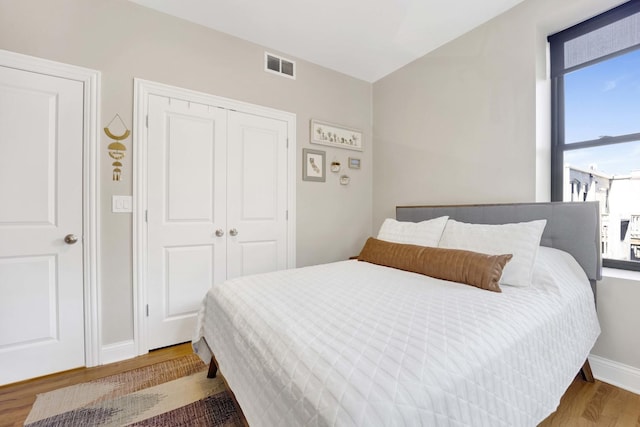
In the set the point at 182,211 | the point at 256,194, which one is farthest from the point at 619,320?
Answer: the point at 182,211

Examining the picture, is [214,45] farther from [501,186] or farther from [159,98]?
[501,186]

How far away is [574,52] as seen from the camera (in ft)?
6.88

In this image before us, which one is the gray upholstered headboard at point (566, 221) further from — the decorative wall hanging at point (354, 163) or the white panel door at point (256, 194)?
the white panel door at point (256, 194)

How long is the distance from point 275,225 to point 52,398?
1886mm

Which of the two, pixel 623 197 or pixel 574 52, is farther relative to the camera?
pixel 574 52

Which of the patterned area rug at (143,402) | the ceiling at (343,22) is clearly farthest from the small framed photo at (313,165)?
the patterned area rug at (143,402)

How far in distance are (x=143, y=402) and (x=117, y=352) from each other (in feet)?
2.28

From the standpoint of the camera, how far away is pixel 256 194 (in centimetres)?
268

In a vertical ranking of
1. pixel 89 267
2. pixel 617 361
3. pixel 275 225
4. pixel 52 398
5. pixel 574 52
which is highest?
pixel 574 52

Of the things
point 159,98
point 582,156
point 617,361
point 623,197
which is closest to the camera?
point 617,361

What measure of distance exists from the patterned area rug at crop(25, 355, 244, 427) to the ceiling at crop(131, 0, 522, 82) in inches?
107

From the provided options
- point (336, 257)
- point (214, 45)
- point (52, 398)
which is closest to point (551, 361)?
point (336, 257)

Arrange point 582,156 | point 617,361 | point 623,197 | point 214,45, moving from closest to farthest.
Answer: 1. point 617,361
2. point 623,197
3. point 582,156
4. point 214,45

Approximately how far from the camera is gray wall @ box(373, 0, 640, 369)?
1775 millimetres
